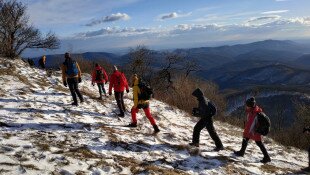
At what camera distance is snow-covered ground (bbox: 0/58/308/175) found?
9.42m

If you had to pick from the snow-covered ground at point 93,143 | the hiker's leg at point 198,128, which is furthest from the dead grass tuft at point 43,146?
the hiker's leg at point 198,128

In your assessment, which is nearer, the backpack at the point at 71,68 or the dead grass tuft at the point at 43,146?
the dead grass tuft at the point at 43,146

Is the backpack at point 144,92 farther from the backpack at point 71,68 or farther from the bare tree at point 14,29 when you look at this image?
the bare tree at point 14,29

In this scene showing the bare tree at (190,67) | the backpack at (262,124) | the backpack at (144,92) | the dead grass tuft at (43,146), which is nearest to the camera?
the dead grass tuft at (43,146)

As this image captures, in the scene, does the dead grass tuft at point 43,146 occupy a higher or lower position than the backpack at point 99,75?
lower

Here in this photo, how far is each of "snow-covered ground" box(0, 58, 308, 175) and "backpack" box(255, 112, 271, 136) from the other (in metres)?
1.26

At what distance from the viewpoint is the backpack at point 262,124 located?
42.2ft

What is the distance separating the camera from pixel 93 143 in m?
11.5

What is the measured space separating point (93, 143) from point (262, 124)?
6.17 meters

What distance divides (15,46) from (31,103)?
88.3 ft

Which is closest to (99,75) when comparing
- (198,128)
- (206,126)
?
(198,128)

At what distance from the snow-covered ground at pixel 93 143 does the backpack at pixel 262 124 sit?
1261mm

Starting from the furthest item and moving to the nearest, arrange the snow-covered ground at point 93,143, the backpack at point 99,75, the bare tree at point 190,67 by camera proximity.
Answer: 1. the bare tree at point 190,67
2. the backpack at point 99,75
3. the snow-covered ground at point 93,143

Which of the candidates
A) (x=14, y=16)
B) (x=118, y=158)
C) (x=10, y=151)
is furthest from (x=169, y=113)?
(x=14, y=16)
